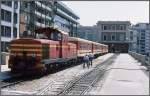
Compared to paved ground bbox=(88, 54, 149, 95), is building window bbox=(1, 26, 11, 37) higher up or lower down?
higher up

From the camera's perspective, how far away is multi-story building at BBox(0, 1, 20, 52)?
65.1 meters

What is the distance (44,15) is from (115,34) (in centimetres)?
6377

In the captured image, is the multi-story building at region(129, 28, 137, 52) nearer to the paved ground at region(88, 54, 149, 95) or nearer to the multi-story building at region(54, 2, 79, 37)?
the multi-story building at region(54, 2, 79, 37)

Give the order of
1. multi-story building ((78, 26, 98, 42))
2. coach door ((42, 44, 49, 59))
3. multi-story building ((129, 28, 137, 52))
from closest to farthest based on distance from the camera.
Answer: coach door ((42, 44, 49, 59))
multi-story building ((129, 28, 137, 52))
multi-story building ((78, 26, 98, 42))

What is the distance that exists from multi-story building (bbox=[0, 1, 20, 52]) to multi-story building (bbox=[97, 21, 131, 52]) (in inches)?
3465

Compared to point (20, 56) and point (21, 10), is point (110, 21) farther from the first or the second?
point (20, 56)

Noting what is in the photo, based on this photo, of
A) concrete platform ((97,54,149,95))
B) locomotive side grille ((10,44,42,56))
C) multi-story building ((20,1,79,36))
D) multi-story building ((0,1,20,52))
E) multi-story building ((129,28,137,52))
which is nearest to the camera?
concrete platform ((97,54,149,95))

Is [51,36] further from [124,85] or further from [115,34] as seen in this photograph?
[115,34]

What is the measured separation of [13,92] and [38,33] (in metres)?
11.3

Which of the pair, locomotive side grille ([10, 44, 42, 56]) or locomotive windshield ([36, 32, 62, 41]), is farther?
locomotive windshield ([36, 32, 62, 41])

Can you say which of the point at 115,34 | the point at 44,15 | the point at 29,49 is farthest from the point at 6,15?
the point at 115,34

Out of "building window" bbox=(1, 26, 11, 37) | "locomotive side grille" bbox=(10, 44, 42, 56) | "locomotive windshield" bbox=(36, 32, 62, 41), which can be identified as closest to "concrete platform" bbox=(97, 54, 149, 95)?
"locomotive side grille" bbox=(10, 44, 42, 56)

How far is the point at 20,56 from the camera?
77.7 feet


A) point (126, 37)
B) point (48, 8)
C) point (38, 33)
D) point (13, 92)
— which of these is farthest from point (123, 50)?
point (13, 92)
